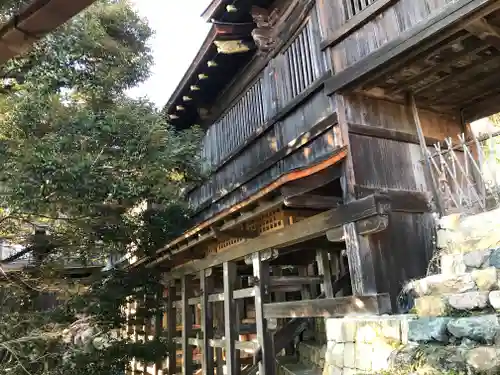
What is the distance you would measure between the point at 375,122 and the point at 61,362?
312 inches

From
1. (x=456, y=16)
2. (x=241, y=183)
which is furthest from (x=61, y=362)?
(x=456, y=16)

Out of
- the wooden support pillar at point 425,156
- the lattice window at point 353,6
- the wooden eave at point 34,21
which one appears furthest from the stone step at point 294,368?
the wooden eave at point 34,21

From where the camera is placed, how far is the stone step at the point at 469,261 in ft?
13.5

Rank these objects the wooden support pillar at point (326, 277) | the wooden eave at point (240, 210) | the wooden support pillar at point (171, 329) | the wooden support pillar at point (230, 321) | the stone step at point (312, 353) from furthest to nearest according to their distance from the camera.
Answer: the wooden support pillar at point (171, 329), the wooden support pillar at point (230, 321), the wooden support pillar at point (326, 277), the stone step at point (312, 353), the wooden eave at point (240, 210)

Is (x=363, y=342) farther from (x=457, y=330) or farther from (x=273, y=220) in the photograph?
(x=273, y=220)

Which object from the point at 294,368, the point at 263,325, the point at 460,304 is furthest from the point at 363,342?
the point at 294,368

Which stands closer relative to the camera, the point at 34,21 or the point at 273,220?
the point at 34,21

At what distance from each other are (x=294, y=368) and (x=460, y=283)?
447 centimetres

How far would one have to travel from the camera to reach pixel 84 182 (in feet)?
24.0

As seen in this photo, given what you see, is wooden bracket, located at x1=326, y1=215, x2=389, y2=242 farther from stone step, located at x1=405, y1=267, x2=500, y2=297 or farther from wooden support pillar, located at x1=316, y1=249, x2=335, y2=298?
wooden support pillar, located at x1=316, y1=249, x2=335, y2=298

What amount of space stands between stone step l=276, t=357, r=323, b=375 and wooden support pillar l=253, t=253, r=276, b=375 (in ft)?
2.45

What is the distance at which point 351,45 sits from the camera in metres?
6.21

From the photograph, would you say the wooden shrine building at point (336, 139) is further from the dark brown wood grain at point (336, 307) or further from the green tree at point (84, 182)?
the green tree at point (84, 182)

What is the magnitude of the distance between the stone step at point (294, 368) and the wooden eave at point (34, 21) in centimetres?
667
